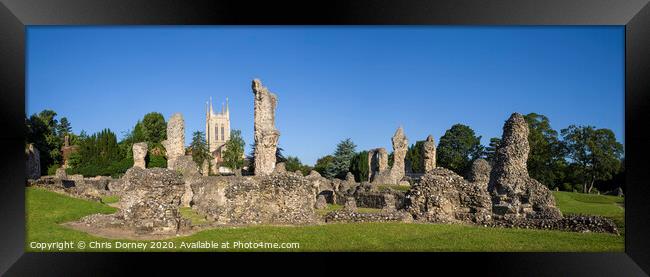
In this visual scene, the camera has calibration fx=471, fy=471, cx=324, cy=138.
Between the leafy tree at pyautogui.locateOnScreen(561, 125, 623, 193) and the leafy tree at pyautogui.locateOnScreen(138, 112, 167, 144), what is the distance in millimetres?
43438

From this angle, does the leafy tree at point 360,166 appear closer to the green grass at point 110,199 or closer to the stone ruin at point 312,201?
the green grass at point 110,199

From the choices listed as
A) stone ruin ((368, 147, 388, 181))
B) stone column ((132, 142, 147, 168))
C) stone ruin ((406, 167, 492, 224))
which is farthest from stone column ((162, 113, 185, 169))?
stone ruin ((406, 167, 492, 224))

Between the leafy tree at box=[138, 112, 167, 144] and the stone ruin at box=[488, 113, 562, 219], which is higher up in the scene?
the leafy tree at box=[138, 112, 167, 144]

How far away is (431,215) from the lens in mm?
15148

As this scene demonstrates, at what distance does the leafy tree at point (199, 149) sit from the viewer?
144 ft

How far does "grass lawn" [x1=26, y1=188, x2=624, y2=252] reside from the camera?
10.4 m

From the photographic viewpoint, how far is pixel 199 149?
149 feet

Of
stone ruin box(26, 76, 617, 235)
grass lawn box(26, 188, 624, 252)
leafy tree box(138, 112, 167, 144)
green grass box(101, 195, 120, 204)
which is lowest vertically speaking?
green grass box(101, 195, 120, 204)

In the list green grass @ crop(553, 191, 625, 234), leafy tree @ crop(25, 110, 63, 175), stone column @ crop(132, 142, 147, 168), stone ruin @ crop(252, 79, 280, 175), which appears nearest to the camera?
green grass @ crop(553, 191, 625, 234)

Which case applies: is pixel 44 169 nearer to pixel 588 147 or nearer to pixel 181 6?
pixel 181 6

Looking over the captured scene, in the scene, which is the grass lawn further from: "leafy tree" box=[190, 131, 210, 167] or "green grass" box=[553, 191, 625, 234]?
"leafy tree" box=[190, 131, 210, 167]

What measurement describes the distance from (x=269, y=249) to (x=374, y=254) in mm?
2196

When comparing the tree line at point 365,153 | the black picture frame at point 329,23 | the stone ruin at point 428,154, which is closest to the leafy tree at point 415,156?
the tree line at point 365,153

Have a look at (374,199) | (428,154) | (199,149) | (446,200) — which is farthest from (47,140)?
(446,200)
